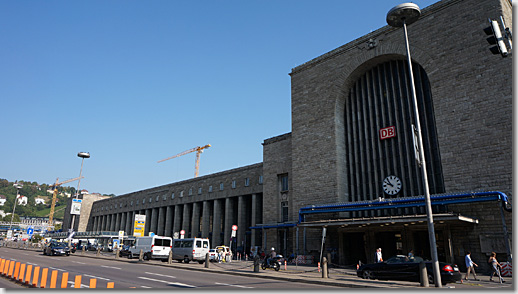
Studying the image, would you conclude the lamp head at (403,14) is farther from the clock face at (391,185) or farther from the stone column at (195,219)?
the stone column at (195,219)

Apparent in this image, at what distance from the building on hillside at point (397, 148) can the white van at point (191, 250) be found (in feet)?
25.1

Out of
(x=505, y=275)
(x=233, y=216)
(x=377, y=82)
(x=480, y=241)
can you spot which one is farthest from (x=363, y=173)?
(x=233, y=216)

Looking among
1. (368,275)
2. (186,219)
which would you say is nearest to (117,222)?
(186,219)

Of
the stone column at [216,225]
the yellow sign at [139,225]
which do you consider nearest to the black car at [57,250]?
the yellow sign at [139,225]

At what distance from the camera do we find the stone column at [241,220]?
4978cm

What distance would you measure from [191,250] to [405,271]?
19615mm

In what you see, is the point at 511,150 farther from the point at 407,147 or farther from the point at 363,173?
the point at 363,173

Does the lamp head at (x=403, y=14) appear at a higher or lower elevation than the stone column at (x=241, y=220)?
higher

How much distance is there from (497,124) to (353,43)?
1480cm

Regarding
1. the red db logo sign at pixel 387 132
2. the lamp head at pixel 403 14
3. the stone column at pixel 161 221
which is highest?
the lamp head at pixel 403 14

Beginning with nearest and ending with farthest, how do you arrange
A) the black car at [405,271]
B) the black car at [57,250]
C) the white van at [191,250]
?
the black car at [405,271] → the white van at [191,250] → the black car at [57,250]

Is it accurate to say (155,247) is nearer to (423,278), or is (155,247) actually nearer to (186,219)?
(423,278)

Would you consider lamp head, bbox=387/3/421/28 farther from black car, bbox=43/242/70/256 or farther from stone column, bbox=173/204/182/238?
stone column, bbox=173/204/182/238

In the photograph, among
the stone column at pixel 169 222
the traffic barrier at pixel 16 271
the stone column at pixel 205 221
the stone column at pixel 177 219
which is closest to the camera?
the traffic barrier at pixel 16 271
